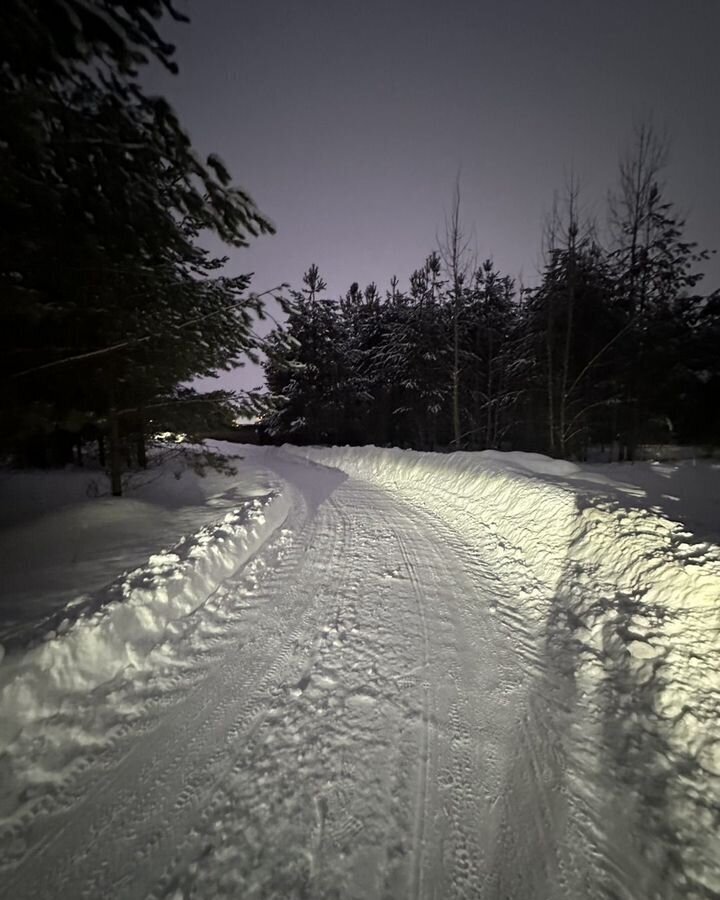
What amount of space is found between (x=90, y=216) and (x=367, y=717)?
6037 millimetres

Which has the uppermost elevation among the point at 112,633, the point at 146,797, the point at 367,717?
the point at 112,633

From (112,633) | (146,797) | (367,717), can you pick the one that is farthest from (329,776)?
(112,633)

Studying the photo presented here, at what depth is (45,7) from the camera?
116 inches

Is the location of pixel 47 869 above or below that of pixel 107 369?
below

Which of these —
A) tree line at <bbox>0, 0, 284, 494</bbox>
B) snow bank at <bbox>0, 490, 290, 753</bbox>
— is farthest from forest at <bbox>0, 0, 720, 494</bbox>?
snow bank at <bbox>0, 490, 290, 753</bbox>

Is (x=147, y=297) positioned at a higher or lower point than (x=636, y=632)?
higher

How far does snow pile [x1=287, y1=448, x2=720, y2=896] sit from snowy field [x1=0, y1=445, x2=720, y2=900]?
2 cm

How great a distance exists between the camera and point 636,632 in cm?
323

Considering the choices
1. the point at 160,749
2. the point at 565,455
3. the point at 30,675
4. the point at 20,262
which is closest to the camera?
the point at 160,749

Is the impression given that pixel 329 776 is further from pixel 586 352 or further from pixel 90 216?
pixel 586 352

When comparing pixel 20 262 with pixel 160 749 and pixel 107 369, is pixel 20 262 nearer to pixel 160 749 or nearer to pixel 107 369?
pixel 107 369

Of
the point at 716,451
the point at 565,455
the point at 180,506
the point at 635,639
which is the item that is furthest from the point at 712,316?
the point at 180,506

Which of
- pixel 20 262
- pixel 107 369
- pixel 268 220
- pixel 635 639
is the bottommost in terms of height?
pixel 635 639

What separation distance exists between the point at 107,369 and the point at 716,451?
1974 centimetres
